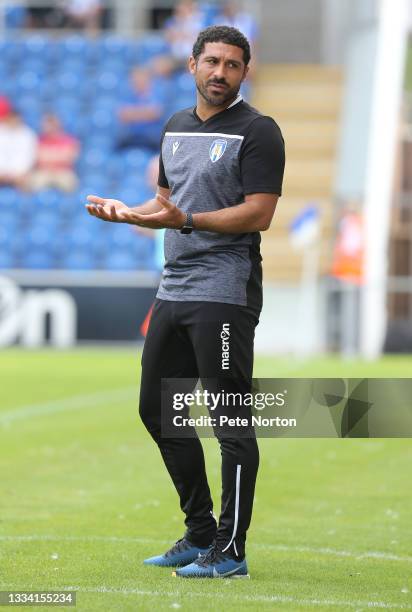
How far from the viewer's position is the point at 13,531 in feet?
22.0

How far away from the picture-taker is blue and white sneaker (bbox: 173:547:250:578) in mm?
5461

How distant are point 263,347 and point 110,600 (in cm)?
2061

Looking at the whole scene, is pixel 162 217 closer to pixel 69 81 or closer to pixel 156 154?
pixel 156 154

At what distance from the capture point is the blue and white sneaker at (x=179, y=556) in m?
5.73

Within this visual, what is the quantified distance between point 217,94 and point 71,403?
341 inches

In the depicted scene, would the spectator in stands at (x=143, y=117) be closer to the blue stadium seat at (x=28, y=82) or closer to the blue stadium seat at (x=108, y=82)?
the blue stadium seat at (x=108, y=82)

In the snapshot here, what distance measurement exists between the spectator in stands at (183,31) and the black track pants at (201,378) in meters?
22.6

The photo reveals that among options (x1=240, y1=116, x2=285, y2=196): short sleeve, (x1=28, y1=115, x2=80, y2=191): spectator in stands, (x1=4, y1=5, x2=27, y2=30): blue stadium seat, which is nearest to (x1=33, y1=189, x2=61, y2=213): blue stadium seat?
(x1=28, y1=115, x2=80, y2=191): spectator in stands

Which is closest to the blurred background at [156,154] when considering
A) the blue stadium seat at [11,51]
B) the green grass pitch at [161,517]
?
the blue stadium seat at [11,51]

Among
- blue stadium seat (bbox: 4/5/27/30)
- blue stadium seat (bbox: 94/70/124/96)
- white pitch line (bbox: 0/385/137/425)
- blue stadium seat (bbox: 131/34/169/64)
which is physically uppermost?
blue stadium seat (bbox: 4/5/27/30)

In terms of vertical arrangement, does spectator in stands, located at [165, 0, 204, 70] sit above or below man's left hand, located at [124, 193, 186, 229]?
above

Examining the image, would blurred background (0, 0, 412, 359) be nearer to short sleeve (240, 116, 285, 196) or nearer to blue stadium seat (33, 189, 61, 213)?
blue stadium seat (33, 189, 61, 213)

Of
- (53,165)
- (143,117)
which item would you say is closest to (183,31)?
(143,117)

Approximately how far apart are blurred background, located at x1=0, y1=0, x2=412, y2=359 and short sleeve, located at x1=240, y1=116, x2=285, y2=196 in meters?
17.5
